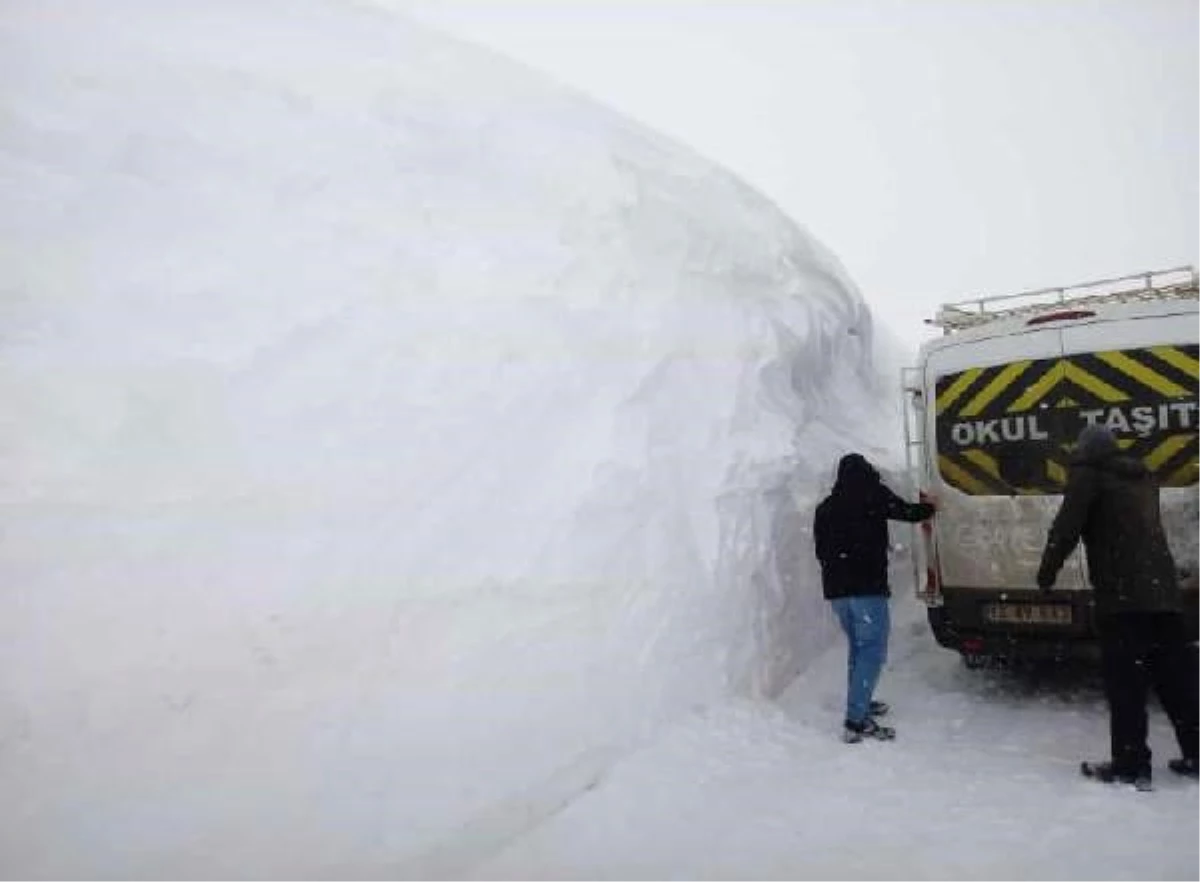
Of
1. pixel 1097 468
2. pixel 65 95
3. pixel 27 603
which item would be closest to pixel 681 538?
pixel 1097 468

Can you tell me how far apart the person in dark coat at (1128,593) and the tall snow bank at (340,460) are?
2061mm

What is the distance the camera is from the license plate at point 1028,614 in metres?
5.15

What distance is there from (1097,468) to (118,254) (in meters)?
5.52

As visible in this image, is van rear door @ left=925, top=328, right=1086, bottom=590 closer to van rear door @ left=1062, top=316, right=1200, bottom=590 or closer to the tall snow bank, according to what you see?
van rear door @ left=1062, top=316, right=1200, bottom=590

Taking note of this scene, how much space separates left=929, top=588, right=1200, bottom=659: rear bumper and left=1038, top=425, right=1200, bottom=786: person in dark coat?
2.24 feet

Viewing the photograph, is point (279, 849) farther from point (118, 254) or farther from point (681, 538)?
point (118, 254)

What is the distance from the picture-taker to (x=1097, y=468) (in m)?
4.34

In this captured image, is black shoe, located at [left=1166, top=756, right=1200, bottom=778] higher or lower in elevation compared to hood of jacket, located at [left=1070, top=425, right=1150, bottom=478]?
lower

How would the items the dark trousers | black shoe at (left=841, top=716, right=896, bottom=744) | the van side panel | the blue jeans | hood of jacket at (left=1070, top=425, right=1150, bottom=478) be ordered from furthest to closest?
the van side panel, the blue jeans, black shoe at (left=841, top=716, right=896, bottom=744), hood of jacket at (left=1070, top=425, right=1150, bottom=478), the dark trousers

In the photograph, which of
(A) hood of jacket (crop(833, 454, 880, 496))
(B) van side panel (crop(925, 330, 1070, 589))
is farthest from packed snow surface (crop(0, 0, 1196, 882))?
(B) van side panel (crop(925, 330, 1070, 589))

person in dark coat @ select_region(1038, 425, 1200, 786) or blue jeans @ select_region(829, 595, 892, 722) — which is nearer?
person in dark coat @ select_region(1038, 425, 1200, 786)

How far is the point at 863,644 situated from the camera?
5.21 m

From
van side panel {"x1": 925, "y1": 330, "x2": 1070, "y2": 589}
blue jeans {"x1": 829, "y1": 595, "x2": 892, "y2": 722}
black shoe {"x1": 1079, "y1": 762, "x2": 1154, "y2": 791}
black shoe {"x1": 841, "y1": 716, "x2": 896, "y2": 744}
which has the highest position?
van side panel {"x1": 925, "y1": 330, "x2": 1070, "y2": 589}

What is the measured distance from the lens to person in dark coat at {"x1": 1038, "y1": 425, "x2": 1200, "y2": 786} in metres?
4.09
